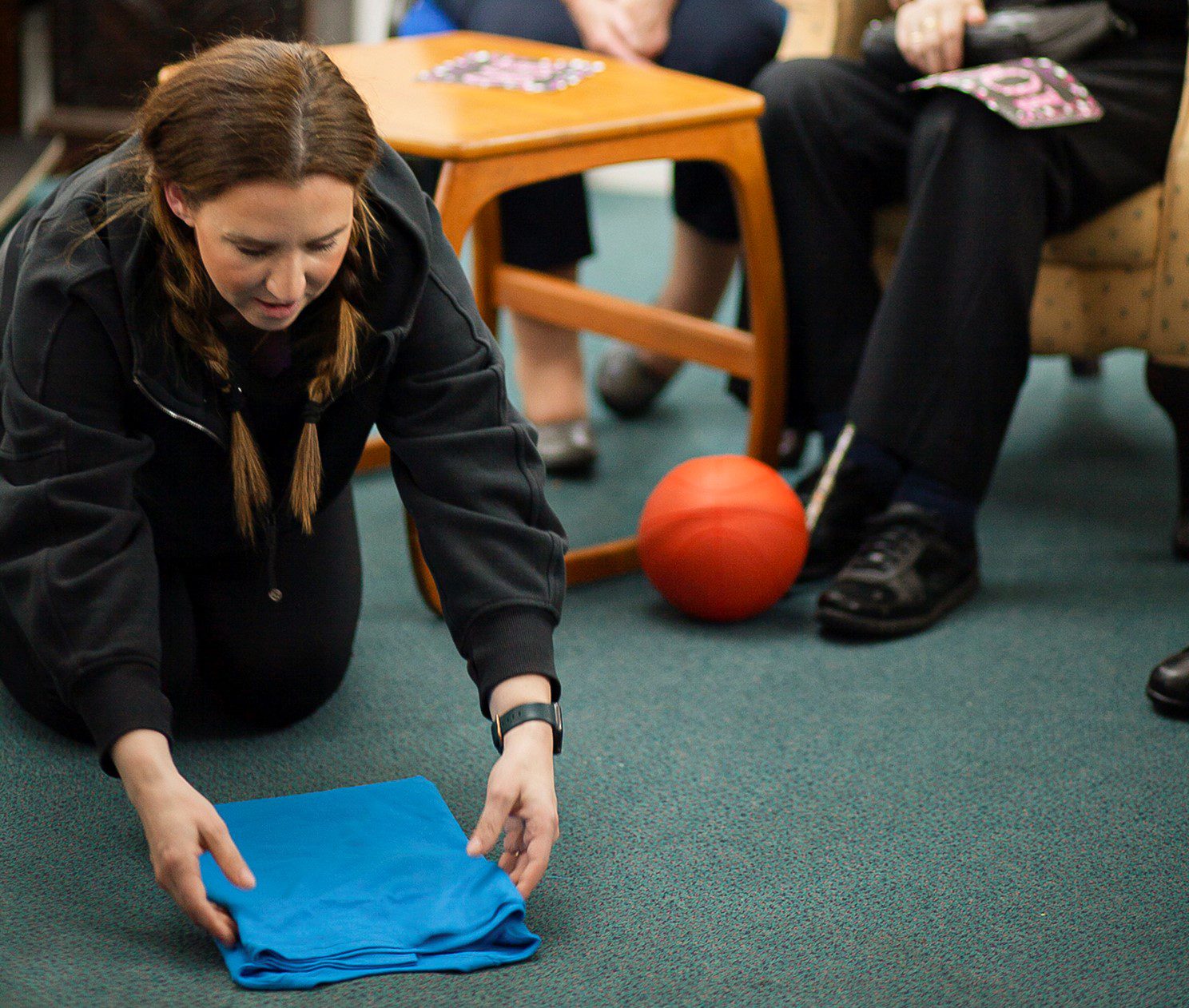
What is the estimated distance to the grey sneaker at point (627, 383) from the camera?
7.16 ft

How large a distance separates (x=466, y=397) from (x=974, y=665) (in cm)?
68

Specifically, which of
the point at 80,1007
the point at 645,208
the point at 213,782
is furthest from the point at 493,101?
the point at 645,208

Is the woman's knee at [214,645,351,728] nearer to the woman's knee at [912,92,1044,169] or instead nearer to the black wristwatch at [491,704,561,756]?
the black wristwatch at [491,704,561,756]

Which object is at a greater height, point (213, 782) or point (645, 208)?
point (213, 782)

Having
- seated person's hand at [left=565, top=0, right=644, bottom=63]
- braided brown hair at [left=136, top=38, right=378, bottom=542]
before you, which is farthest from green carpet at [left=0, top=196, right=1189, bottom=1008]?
seated person's hand at [left=565, top=0, right=644, bottom=63]

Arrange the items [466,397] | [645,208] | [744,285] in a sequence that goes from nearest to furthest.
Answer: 1. [466,397]
2. [744,285]
3. [645,208]

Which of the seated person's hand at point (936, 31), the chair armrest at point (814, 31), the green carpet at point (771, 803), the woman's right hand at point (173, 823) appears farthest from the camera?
the chair armrest at point (814, 31)

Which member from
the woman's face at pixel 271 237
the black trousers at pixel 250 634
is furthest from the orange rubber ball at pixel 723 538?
the woman's face at pixel 271 237

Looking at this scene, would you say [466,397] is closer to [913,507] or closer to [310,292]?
[310,292]

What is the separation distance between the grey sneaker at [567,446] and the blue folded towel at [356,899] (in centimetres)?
91

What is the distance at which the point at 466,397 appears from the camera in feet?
3.38

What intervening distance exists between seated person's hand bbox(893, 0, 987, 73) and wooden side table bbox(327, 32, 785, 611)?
8.1 inches

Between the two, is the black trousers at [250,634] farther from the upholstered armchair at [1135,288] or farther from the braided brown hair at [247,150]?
the upholstered armchair at [1135,288]

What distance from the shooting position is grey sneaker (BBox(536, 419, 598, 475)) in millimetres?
1929
